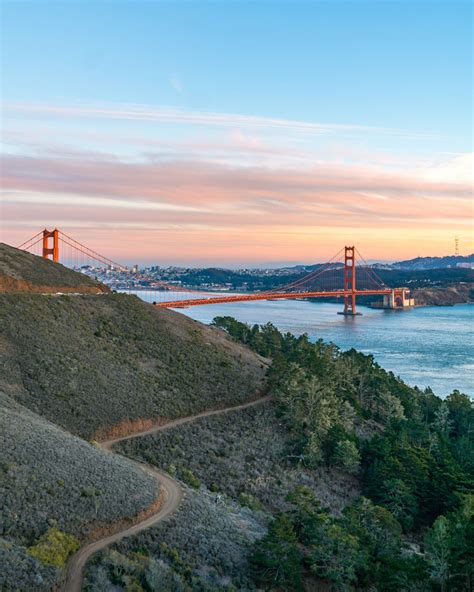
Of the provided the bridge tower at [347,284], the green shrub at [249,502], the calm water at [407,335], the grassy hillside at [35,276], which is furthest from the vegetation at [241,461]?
the bridge tower at [347,284]

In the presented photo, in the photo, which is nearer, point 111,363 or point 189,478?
point 189,478

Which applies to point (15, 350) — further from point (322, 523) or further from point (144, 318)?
point (322, 523)

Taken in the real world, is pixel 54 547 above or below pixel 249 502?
above

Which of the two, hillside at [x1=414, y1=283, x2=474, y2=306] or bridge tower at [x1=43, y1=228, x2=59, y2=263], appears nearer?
bridge tower at [x1=43, y1=228, x2=59, y2=263]

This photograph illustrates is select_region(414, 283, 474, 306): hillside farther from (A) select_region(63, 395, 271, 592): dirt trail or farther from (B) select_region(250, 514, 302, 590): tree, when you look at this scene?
(B) select_region(250, 514, 302, 590): tree

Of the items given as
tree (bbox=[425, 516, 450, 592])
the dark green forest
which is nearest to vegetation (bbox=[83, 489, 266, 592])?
the dark green forest

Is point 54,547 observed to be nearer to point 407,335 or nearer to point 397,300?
point 407,335

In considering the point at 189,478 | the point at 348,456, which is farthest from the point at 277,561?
the point at 348,456
